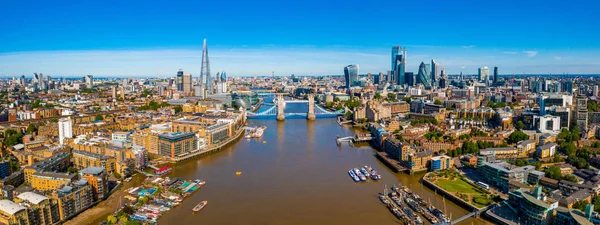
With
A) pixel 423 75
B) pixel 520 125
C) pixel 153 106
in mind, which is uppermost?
pixel 423 75

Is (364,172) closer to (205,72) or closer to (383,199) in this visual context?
(383,199)

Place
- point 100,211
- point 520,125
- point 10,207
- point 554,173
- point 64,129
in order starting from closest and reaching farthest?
point 10,207
point 100,211
point 554,173
point 64,129
point 520,125

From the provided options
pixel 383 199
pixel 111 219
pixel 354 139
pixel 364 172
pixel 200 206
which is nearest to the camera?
pixel 111 219

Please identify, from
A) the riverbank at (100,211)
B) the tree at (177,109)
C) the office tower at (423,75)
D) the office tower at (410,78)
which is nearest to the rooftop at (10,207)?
the riverbank at (100,211)

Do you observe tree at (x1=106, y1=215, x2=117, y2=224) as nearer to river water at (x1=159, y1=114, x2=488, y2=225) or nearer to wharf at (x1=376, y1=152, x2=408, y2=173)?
river water at (x1=159, y1=114, x2=488, y2=225)

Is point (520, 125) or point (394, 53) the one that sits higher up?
point (394, 53)

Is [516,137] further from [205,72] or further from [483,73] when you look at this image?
[483,73]

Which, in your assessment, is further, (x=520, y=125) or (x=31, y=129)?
(x=520, y=125)

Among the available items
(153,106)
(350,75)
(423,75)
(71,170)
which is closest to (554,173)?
(71,170)
